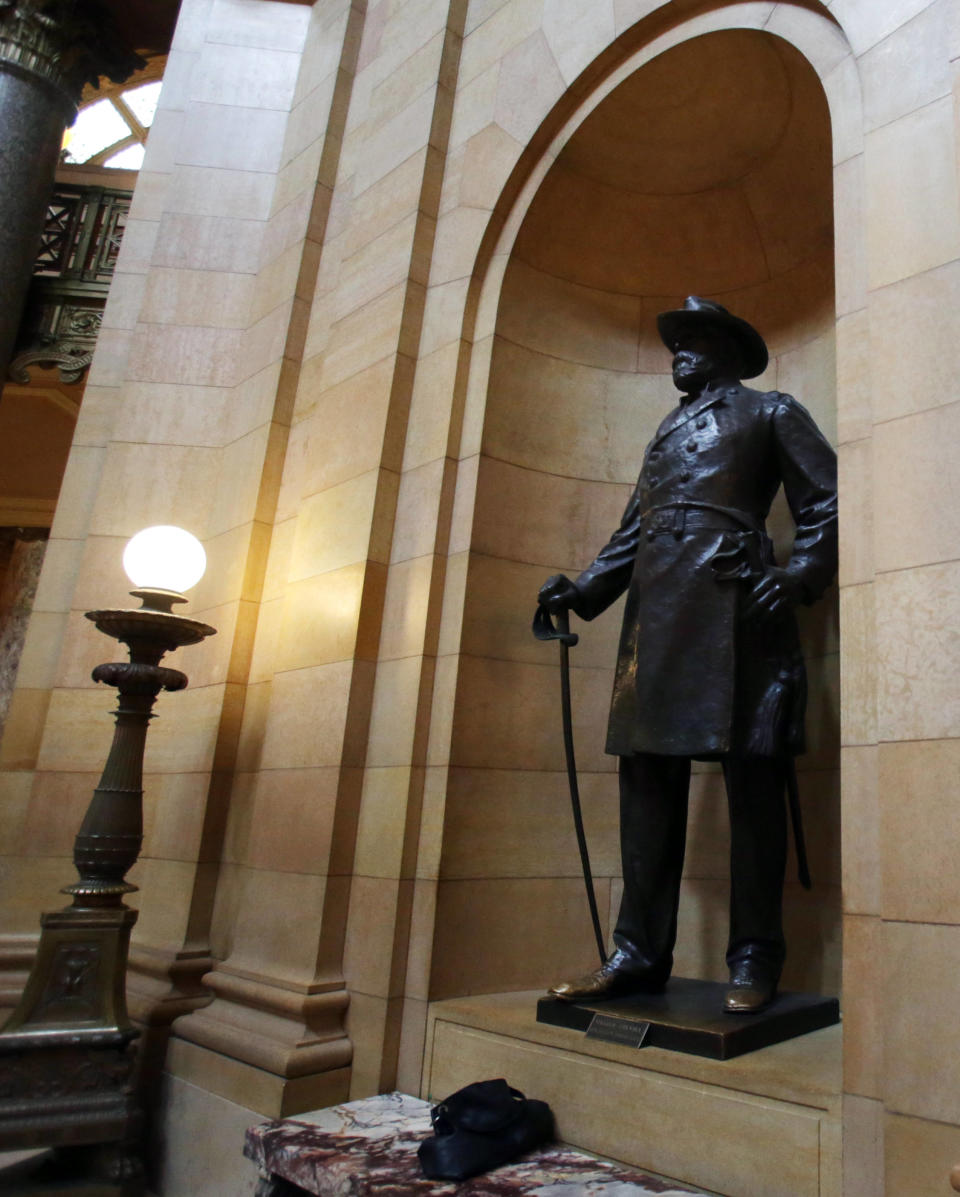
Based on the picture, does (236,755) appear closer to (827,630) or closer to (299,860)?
(299,860)

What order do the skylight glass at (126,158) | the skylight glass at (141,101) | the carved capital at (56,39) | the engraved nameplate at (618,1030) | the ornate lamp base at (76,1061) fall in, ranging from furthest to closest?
the skylight glass at (141,101) < the skylight glass at (126,158) < the carved capital at (56,39) < the ornate lamp base at (76,1061) < the engraved nameplate at (618,1030)

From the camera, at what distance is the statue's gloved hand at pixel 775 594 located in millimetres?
2967

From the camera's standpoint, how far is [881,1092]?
2.15m

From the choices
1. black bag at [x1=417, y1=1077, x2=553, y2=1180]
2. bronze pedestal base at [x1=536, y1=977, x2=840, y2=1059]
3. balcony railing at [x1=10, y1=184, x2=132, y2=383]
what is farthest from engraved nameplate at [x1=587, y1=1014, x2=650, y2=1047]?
balcony railing at [x1=10, y1=184, x2=132, y2=383]

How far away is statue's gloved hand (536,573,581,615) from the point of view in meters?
3.58

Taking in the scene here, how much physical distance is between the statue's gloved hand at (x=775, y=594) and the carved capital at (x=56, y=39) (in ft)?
22.9

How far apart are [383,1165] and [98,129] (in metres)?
15.2

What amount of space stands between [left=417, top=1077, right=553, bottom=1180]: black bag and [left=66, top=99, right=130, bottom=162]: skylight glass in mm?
14837

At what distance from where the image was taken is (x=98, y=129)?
13.9 metres

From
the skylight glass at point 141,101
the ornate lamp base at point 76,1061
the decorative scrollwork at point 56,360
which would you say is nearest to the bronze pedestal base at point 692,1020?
the ornate lamp base at point 76,1061

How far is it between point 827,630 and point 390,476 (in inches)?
78.8

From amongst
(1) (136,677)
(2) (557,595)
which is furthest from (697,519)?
(1) (136,677)

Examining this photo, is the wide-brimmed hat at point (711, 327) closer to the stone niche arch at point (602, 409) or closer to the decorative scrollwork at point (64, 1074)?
the stone niche arch at point (602, 409)

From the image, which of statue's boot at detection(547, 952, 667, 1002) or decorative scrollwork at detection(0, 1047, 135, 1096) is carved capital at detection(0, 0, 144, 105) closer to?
decorative scrollwork at detection(0, 1047, 135, 1096)
